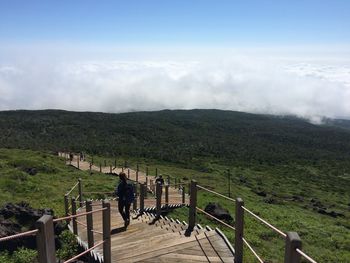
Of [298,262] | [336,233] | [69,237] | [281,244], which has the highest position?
[298,262]

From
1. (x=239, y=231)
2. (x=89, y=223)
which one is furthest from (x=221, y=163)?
(x=239, y=231)

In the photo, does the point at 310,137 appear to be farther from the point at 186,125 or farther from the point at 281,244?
the point at 281,244

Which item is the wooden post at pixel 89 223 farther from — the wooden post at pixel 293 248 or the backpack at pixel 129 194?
the wooden post at pixel 293 248

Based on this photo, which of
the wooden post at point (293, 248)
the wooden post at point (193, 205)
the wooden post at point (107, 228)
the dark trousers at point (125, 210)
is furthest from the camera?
the dark trousers at point (125, 210)

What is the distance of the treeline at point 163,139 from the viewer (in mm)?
82669

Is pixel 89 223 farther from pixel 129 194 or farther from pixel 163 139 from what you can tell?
pixel 163 139

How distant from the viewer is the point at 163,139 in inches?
4402

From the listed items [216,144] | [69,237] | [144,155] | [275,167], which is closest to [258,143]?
[216,144]

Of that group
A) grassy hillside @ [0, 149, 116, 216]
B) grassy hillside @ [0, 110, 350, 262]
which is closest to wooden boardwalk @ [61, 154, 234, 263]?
grassy hillside @ [0, 110, 350, 262]

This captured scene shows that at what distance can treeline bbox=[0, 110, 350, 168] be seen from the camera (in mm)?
82669

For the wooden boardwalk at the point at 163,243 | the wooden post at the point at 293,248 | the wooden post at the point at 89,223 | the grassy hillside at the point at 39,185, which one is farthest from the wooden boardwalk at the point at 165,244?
the grassy hillside at the point at 39,185

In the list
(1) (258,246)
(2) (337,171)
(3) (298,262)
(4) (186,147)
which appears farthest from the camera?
(4) (186,147)

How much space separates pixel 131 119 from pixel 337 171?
82.0m

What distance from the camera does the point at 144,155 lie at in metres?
78.6
